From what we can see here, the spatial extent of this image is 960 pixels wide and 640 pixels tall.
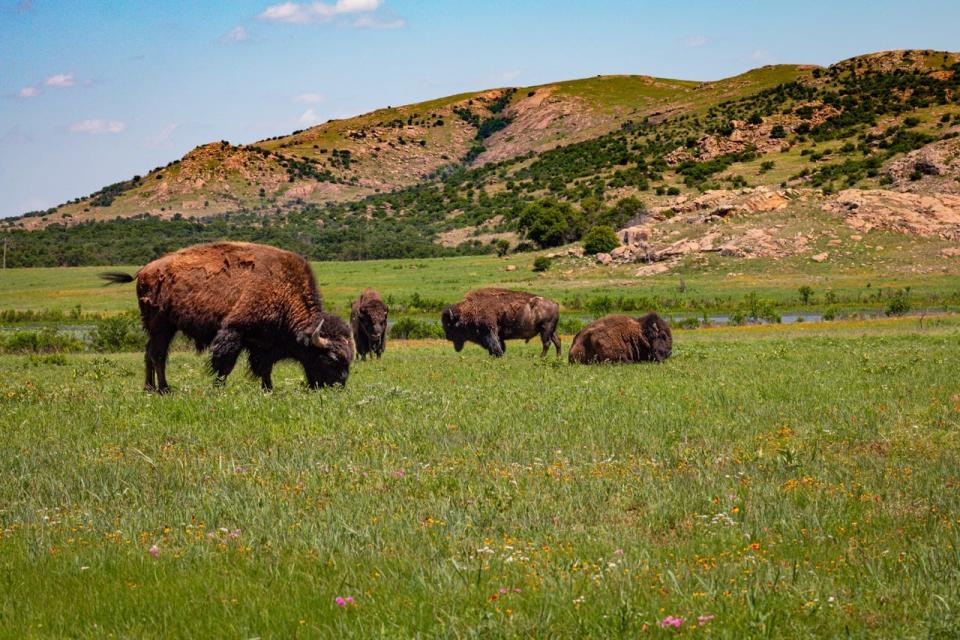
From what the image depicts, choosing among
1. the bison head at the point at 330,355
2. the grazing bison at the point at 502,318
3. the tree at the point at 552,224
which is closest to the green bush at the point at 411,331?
the grazing bison at the point at 502,318

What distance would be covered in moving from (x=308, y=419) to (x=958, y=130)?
9221cm

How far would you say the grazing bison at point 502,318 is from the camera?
28.8 m

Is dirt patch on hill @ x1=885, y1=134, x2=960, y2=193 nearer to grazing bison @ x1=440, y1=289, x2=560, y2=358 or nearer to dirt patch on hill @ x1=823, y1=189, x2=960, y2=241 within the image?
dirt patch on hill @ x1=823, y1=189, x2=960, y2=241

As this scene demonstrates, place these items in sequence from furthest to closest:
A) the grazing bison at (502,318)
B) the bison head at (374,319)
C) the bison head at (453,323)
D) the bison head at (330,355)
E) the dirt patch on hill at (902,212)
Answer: the dirt patch on hill at (902,212), the bison head at (453,323), the grazing bison at (502,318), the bison head at (374,319), the bison head at (330,355)

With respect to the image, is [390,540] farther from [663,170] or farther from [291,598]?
[663,170]

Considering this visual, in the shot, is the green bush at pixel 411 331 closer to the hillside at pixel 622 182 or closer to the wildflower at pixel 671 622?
the hillside at pixel 622 182

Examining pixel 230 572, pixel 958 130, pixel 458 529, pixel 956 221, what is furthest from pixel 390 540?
pixel 958 130

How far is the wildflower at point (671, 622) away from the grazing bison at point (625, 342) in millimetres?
18597

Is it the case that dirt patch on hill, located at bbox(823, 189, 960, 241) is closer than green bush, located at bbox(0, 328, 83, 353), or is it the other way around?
green bush, located at bbox(0, 328, 83, 353)

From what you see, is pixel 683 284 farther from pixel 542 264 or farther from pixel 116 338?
pixel 116 338

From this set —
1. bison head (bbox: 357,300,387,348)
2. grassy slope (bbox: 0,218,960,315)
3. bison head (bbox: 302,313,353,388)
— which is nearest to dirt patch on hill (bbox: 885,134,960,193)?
grassy slope (bbox: 0,218,960,315)

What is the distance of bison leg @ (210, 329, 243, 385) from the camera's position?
15.7 meters

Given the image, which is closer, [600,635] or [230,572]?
[600,635]

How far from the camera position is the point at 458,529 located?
22.2ft
